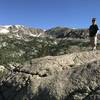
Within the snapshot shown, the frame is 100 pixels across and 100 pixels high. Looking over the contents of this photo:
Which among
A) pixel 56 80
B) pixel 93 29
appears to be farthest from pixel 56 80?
pixel 93 29

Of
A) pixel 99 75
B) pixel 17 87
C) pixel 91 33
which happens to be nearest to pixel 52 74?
pixel 17 87

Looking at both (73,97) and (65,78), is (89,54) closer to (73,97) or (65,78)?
(65,78)

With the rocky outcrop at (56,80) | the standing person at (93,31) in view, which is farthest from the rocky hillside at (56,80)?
the standing person at (93,31)

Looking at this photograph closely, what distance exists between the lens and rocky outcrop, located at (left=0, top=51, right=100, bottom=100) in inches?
738

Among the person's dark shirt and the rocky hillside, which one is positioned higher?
the person's dark shirt

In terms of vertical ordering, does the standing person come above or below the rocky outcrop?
above

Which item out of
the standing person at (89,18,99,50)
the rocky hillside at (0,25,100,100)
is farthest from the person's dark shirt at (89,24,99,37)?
the rocky hillside at (0,25,100,100)

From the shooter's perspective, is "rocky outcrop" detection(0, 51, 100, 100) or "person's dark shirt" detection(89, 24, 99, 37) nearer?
"rocky outcrop" detection(0, 51, 100, 100)

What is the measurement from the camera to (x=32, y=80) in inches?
845

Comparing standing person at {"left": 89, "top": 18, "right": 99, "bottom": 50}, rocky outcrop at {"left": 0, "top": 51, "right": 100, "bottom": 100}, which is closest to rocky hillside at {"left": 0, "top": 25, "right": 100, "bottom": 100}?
rocky outcrop at {"left": 0, "top": 51, "right": 100, "bottom": 100}

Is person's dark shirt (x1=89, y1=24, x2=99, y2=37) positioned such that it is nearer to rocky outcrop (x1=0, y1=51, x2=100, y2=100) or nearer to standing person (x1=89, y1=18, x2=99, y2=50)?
standing person (x1=89, y1=18, x2=99, y2=50)

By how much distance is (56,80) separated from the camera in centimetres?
2017

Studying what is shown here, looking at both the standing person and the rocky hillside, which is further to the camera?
the standing person

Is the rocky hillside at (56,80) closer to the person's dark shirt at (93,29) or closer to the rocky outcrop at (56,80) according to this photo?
the rocky outcrop at (56,80)
